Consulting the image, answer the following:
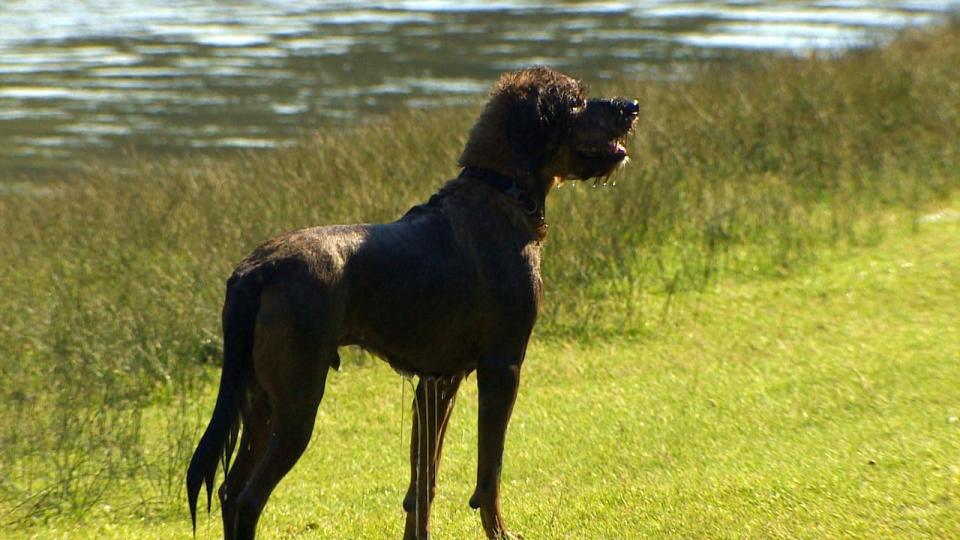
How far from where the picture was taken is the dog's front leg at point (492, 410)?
231 inches

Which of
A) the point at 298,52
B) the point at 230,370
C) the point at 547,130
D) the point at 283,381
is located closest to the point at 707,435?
the point at 547,130

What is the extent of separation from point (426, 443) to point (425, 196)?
700 centimetres

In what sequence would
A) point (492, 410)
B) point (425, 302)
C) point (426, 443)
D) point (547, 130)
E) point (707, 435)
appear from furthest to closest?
point (707, 435) → point (547, 130) → point (426, 443) → point (492, 410) → point (425, 302)

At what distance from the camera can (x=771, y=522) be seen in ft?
21.3

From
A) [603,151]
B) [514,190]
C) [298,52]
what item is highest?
[603,151]

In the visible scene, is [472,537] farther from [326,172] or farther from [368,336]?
[326,172]

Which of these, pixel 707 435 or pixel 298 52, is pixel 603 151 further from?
pixel 298 52

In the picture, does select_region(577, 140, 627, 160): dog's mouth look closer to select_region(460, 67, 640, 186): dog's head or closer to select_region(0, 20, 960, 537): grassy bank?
select_region(460, 67, 640, 186): dog's head

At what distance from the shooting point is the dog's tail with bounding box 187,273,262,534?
5277mm

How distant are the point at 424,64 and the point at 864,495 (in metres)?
24.3

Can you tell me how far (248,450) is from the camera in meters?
5.57

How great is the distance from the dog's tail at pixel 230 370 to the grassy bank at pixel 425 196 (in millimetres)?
2015

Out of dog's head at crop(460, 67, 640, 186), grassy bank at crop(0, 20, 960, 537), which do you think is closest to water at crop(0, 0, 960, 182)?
grassy bank at crop(0, 20, 960, 537)

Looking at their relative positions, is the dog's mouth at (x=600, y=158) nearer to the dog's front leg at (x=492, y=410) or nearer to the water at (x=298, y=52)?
the dog's front leg at (x=492, y=410)
